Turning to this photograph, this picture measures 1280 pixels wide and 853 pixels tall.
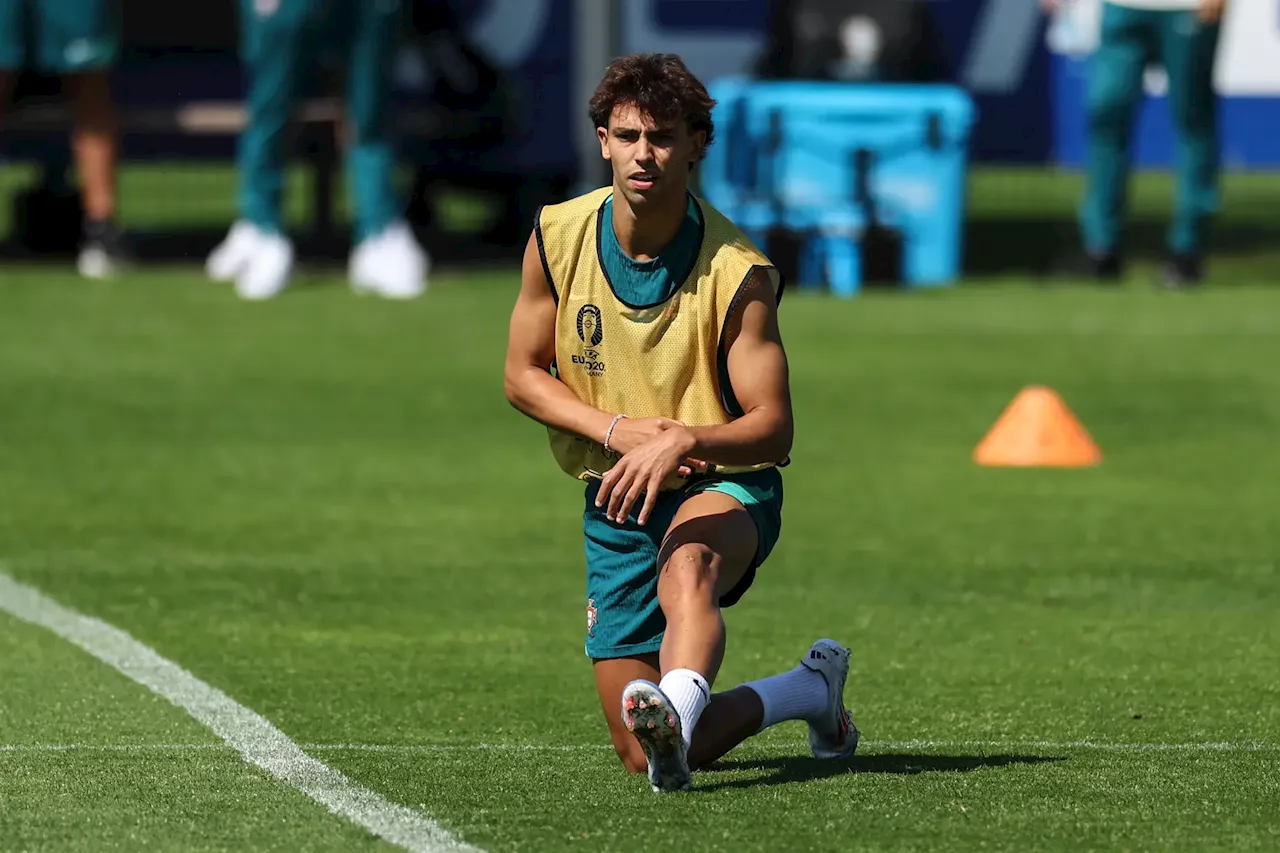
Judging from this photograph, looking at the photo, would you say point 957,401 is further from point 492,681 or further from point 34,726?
point 34,726

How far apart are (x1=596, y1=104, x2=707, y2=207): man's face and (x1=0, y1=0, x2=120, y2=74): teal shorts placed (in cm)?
1019

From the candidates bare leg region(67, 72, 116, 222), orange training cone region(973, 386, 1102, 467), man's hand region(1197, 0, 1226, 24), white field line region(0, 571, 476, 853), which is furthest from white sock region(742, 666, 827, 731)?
man's hand region(1197, 0, 1226, 24)

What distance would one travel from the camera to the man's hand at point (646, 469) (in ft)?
16.8

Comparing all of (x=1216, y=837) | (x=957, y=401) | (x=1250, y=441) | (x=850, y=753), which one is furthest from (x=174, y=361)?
(x=1216, y=837)

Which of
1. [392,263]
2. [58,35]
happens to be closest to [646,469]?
[392,263]

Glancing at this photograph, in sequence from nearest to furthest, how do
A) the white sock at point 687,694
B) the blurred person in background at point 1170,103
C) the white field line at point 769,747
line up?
the white sock at point 687,694, the white field line at point 769,747, the blurred person in background at point 1170,103

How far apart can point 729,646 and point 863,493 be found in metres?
2.71

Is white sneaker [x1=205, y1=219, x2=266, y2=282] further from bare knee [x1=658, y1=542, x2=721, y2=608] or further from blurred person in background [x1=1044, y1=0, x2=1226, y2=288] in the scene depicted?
bare knee [x1=658, y1=542, x2=721, y2=608]

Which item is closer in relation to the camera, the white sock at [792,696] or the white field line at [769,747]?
the white sock at [792,696]

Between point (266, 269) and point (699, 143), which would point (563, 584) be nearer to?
point (699, 143)

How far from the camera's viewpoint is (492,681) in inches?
255

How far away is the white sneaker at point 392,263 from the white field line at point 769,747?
9.48 metres

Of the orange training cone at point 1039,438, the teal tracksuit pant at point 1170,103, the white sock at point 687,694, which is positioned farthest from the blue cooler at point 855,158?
the white sock at point 687,694

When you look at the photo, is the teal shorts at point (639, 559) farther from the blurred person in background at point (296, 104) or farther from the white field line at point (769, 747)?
the blurred person in background at point (296, 104)
